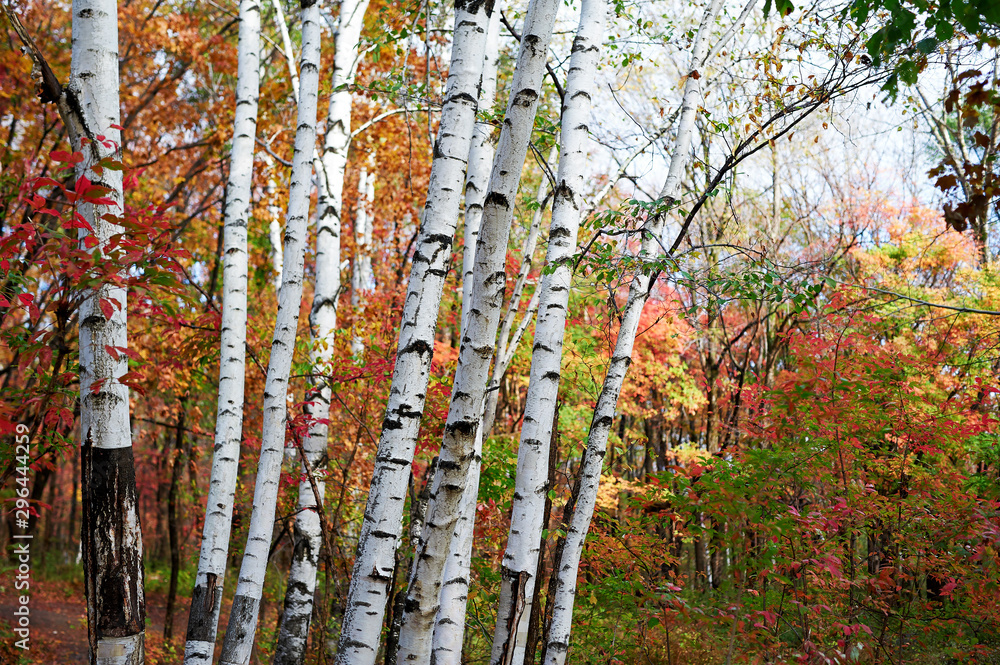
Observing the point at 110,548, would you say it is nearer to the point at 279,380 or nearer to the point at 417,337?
the point at 417,337

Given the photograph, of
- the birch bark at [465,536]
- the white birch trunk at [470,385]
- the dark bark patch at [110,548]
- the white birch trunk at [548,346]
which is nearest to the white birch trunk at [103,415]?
the dark bark patch at [110,548]

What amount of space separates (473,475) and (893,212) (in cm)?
1125

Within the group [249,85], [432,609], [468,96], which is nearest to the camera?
[432,609]

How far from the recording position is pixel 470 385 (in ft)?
8.25

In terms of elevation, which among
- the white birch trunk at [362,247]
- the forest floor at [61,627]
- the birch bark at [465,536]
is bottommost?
the forest floor at [61,627]

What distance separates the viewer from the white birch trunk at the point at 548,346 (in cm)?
359

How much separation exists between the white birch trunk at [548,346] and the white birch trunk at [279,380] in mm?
1507

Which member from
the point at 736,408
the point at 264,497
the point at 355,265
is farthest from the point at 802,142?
the point at 264,497

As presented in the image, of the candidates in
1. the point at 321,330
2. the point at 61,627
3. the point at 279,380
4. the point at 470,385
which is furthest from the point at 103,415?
the point at 61,627

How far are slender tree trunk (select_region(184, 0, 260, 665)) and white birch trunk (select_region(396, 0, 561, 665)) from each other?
1.85 m

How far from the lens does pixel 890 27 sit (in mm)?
2119

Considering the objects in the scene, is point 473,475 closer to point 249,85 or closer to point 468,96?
point 468,96

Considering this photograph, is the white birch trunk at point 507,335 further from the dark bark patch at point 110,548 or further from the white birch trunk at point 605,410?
the dark bark patch at point 110,548

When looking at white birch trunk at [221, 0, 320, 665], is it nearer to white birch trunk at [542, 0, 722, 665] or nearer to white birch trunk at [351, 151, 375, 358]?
white birch trunk at [542, 0, 722, 665]
